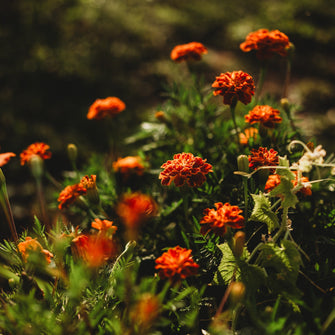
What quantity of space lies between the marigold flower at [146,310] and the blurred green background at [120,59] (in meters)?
1.15

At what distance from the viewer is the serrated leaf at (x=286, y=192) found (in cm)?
68

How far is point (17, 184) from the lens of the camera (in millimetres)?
1712

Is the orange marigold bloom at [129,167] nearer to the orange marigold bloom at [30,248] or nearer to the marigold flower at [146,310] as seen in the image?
the orange marigold bloom at [30,248]

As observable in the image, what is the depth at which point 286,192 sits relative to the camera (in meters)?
0.69

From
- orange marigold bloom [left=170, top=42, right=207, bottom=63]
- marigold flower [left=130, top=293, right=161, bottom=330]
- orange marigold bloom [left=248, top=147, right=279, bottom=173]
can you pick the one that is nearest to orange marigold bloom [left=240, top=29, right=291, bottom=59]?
orange marigold bloom [left=170, top=42, right=207, bottom=63]

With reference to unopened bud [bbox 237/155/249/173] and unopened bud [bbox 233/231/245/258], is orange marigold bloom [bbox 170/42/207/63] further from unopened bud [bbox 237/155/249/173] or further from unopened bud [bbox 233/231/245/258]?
unopened bud [bbox 233/231/245/258]

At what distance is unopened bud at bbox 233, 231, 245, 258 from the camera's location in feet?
2.13

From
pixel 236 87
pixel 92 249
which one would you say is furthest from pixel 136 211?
pixel 236 87

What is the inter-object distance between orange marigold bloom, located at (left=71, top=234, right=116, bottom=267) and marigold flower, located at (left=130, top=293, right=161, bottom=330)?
0.41ft

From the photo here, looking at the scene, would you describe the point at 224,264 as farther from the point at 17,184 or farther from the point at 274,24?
the point at 274,24

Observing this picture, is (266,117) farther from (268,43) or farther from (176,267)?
(176,267)

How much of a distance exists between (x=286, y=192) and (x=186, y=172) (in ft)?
0.66

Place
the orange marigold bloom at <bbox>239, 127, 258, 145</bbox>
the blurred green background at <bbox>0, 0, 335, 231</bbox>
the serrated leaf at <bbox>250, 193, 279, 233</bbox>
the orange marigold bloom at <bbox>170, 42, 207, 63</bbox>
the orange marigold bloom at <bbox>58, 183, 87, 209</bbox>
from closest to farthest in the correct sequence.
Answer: the serrated leaf at <bbox>250, 193, 279, 233</bbox>
the orange marigold bloom at <bbox>58, 183, 87, 209</bbox>
the orange marigold bloom at <bbox>239, 127, 258, 145</bbox>
the orange marigold bloom at <bbox>170, 42, 207, 63</bbox>
the blurred green background at <bbox>0, 0, 335, 231</bbox>

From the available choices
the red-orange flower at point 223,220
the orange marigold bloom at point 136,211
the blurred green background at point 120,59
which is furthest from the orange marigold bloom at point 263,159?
the blurred green background at point 120,59
